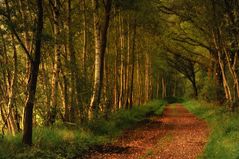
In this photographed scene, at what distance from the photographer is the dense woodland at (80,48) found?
14.9 metres

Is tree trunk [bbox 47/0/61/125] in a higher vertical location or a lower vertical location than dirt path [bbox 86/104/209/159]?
higher

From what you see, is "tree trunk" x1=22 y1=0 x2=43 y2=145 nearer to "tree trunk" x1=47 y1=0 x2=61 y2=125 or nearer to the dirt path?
the dirt path

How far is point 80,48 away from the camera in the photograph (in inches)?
1262

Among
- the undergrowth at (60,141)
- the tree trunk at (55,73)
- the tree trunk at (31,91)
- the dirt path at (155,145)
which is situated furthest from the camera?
the tree trunk at (55,73)

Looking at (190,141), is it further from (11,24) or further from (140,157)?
(11,24)

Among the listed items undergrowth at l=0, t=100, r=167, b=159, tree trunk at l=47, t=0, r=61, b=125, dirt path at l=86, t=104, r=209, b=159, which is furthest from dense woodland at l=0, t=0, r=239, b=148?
dirt path at l=86, t=104, r=209, b=159

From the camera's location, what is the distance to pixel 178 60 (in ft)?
229

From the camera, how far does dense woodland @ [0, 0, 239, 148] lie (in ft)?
48.8

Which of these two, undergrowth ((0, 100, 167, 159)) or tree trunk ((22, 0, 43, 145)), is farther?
tree trunk ((22, 0, 43, 145))

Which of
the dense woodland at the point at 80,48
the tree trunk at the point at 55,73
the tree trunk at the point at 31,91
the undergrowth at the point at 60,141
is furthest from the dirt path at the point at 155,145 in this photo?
the tree trunk at the point at 55,73

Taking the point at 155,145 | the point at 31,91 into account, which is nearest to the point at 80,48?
the point at 155,145

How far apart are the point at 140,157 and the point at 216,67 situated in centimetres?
2995

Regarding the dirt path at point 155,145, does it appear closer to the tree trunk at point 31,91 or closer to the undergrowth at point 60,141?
the undergrowth at point 60,141

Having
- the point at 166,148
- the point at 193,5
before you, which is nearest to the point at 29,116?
the point at 166,148
